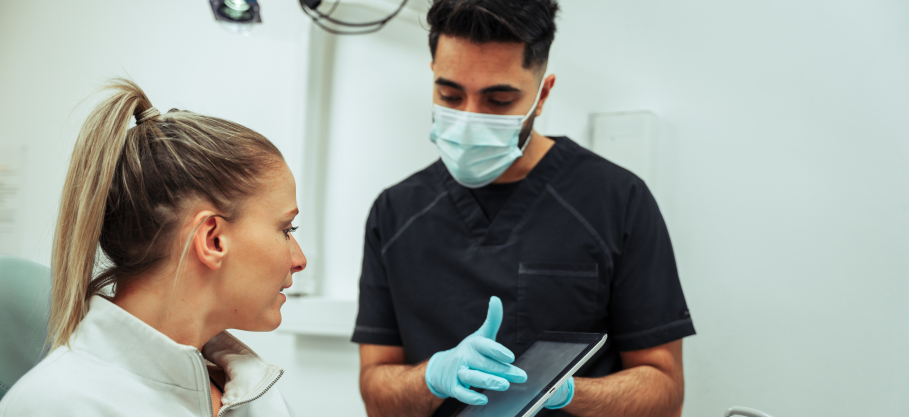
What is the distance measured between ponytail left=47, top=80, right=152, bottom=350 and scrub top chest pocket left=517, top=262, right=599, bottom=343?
843mm

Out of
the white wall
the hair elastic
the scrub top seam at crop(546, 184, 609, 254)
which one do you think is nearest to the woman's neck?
the hair elastic

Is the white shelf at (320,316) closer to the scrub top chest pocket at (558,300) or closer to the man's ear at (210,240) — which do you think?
the scrub top chest pocket at (558,300)

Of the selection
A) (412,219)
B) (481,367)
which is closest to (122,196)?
(481,367)

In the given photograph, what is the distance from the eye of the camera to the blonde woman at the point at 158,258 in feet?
2.46

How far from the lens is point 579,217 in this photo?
52.0 inches

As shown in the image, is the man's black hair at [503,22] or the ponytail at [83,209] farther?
the man's black hair at [503,22]

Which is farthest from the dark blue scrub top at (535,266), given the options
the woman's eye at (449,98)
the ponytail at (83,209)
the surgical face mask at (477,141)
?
the ponytail at (83,209)

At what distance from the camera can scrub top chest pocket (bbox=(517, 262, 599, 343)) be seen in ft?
4.16

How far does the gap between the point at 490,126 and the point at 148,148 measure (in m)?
0.70

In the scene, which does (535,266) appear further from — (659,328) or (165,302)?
(165,302)

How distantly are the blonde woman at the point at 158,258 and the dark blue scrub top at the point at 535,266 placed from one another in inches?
20.3

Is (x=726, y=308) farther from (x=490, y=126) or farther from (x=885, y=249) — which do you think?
(x=490, y=126)

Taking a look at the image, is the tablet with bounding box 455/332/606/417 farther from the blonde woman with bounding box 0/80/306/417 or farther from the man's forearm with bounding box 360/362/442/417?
the blonde woman with bounding box 0/80/306/417

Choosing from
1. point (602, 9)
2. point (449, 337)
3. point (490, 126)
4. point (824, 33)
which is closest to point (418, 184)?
point (490, 126)
